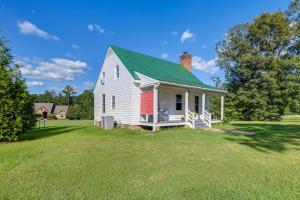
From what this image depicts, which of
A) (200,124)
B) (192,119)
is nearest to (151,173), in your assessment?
(192,119)

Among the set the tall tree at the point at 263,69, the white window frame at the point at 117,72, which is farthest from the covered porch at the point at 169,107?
the tall tree at the point at 263,69

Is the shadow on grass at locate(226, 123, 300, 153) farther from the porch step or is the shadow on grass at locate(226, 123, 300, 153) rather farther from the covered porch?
the covered porch

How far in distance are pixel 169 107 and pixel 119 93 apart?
165 inches

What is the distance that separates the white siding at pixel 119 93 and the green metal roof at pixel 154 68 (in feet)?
1.72

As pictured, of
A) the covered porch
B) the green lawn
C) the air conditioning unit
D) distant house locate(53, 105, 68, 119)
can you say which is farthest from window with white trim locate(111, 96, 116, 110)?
distant house locate(53, 105, 68, 119)

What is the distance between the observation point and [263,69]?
27.8 m

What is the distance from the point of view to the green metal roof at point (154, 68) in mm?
14659

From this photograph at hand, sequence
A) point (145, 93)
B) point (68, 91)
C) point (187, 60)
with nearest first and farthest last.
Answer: point (145, 93), point (187, 60), point (68, 91)

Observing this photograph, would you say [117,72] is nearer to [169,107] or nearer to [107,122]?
[107,122]

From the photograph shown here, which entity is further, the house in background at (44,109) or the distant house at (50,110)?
the distant house at (50,110)

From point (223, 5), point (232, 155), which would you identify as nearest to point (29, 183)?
point (232, 155)

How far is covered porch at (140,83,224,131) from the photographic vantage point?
12768 millimetres

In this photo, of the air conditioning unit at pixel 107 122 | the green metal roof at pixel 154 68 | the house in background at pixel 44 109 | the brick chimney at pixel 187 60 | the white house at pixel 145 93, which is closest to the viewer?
the white house at pixel 145 93

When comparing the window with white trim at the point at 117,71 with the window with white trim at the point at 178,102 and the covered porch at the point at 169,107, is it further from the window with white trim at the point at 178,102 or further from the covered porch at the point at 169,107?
the window with white trim at the point at 178,102
